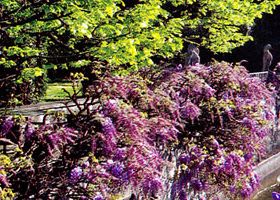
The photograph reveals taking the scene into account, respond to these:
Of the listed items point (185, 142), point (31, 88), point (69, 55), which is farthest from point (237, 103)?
point (31, 88)

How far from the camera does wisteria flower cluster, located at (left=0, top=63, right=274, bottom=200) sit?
15.0 ft

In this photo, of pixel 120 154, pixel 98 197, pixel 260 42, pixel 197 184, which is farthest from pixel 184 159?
pixel 260 42

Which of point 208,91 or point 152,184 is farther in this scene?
point 208,91

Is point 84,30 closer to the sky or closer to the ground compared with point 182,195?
closer to the sky

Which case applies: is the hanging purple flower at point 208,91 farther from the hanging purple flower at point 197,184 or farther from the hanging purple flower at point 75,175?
the hanging purple flower at point 75,175

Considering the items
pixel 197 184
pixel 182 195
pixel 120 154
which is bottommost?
pixel 182 195

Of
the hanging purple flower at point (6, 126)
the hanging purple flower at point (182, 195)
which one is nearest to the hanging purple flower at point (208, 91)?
the hanging purple flower at point (182, 195)

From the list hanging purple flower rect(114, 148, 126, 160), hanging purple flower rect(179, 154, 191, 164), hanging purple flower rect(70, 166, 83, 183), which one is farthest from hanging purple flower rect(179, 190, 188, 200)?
hanging purple flower rect(70, 166, 83, 183)

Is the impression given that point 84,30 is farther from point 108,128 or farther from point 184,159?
point 184,159

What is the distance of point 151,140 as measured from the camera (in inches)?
220

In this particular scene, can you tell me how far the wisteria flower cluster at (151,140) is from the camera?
4566 millimetres

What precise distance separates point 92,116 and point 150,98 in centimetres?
126

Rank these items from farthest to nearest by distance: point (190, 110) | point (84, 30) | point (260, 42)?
1. point (260, 42)
2. point (190, 110)
3. point (84, 30)

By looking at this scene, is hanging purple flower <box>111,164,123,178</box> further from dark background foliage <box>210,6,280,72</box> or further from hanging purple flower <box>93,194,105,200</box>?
dark background foliage <box>210,6,280,72</box>
